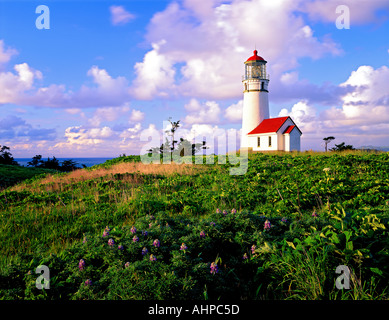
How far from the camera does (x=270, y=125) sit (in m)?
34.6

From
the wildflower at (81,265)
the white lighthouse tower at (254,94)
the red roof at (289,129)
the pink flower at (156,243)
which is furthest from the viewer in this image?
the white lighthouse tower at (254,94)

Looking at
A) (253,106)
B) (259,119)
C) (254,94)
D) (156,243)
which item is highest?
(254,94)

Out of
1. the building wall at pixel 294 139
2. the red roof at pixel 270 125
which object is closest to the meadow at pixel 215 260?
the red roof at pixel 270 125

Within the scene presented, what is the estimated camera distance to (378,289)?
350 centimetres

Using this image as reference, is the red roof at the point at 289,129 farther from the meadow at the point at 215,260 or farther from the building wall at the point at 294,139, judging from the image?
the meadow at the point at 215,260

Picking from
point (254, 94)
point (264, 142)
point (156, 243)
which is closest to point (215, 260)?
point (156, 243)

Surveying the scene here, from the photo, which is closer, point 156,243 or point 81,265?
point 81,265

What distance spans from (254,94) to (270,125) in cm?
447

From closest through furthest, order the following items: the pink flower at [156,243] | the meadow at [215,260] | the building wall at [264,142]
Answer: the meadow at [215,260]
the pink flower at [156,243]
the building wall at [264,142]

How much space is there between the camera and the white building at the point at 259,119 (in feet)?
112

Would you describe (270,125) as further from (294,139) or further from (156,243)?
(156,243)
